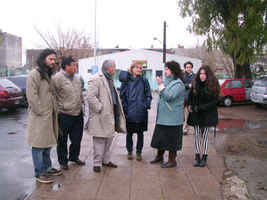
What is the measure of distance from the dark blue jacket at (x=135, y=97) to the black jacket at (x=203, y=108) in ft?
2.72

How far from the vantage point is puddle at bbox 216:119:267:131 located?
31.4ft

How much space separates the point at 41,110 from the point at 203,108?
8.63 ft

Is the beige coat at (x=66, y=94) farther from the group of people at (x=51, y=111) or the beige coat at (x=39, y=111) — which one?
the beige coat at (x=39, y=111)

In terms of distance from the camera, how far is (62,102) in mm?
4809

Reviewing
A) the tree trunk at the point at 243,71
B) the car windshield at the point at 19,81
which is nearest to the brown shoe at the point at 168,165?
the car windshield at the point at 19,81

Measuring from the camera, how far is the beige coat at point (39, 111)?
4145 mm

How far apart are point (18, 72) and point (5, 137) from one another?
2969cm

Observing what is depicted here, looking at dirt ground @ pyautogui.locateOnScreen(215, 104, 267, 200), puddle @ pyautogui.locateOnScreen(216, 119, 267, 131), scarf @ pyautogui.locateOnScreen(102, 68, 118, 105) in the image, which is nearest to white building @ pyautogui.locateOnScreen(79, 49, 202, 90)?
puddle @ pyautogui.locateOnScreen(216, 119, 267, 131)

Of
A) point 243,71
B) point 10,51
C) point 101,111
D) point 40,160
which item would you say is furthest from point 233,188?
point 10,51

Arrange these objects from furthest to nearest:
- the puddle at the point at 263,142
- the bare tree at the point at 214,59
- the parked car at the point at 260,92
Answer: the bare tree at the point at 214,59
the parked car at the point at 260,92
the puddle at the point at 263,142

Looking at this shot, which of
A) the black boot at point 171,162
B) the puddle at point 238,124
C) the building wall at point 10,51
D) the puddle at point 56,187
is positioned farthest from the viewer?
the building wall at point 10,51

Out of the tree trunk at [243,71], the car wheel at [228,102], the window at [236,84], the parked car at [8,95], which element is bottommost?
the car wheel at [228,102]

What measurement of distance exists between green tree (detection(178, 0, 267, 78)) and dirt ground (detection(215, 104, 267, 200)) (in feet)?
20.8

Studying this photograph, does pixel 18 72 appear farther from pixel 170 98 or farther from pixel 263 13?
pixel 170 98
